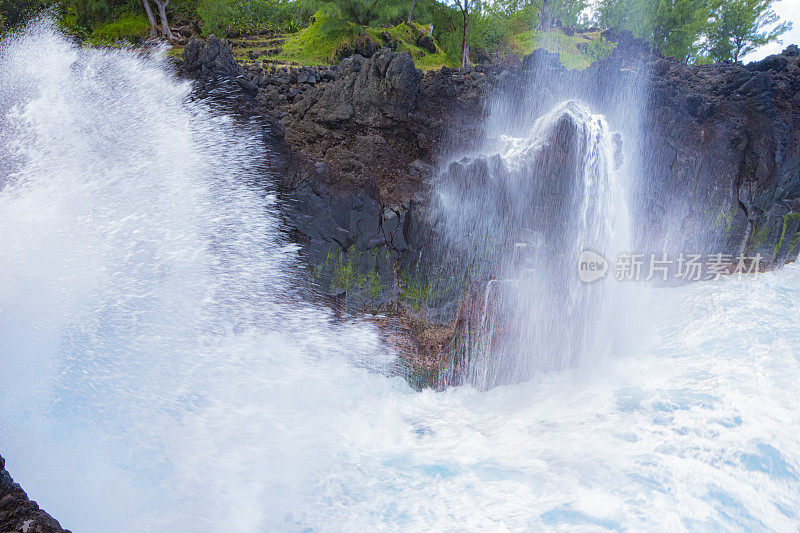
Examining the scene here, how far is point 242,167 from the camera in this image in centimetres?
889

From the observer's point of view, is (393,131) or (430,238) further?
(393,131)

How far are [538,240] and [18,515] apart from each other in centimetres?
790

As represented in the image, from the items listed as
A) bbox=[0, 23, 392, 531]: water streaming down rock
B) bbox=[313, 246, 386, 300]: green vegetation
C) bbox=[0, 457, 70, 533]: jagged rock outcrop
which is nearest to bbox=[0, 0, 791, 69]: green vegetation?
bbox=[0, 23, 392, 531]: water streaming down rock

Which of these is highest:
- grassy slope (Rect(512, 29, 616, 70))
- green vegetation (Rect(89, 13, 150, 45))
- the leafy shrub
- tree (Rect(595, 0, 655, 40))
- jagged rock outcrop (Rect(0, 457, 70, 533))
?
tree (Rect(595, 0, 655, 40))

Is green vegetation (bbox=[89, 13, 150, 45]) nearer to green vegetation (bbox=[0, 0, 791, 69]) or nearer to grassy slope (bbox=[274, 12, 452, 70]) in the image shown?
green vegetation (bbox=[0, 0, 791, 69])

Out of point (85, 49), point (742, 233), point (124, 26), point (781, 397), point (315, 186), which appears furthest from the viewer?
point (124, 26)

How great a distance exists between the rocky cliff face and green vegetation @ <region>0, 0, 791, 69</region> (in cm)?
666

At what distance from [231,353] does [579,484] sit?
5.51m

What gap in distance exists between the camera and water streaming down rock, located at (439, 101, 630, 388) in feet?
28.4

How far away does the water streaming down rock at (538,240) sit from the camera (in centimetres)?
865

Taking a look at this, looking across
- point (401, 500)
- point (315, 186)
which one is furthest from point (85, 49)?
point (401, 500)

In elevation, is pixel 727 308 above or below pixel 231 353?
above

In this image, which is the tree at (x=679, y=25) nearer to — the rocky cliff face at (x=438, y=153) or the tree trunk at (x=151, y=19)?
the rocky cliff face at (x=438, y=153)

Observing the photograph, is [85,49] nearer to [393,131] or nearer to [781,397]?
[393,131]
